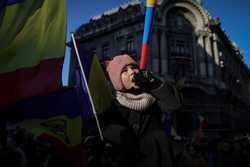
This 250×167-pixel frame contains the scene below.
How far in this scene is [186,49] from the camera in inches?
835

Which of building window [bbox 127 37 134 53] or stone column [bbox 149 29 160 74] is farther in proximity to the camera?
building window [bbox 127 37 134 53]

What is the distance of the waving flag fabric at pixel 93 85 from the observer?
2363 mm

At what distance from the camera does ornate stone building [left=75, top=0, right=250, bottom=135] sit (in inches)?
758

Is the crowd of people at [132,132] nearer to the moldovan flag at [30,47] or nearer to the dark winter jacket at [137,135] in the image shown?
the dark winter jacket at [137,135]

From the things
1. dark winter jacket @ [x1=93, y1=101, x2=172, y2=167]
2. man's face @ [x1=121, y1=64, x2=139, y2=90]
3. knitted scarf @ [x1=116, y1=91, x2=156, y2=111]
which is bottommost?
dark winter jacket @ [x1=93, y1=101, x2=172, y2=167]

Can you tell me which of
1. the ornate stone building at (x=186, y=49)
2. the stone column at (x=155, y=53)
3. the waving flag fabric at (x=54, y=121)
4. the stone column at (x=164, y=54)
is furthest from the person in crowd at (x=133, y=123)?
the stone column at (x=164, y=54)

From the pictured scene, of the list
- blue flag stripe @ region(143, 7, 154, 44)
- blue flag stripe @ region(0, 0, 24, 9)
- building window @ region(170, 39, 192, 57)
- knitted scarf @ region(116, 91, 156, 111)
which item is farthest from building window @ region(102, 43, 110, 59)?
knitted scarf @ region(116, 91, 156, 111)

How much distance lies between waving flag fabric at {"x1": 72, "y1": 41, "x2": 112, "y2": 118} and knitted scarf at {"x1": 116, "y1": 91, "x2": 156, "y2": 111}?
0.22 metres

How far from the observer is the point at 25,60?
7.06ft

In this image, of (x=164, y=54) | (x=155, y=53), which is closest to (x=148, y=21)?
(x=155, y=53)

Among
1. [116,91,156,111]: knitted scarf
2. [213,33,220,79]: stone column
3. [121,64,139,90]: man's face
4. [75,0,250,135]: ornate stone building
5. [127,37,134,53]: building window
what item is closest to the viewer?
[116,91,156,111]: knitted scarf

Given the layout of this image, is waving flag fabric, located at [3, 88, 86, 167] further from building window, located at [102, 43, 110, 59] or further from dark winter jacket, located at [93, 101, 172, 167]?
building window, located at [102, 43, 110, 59]

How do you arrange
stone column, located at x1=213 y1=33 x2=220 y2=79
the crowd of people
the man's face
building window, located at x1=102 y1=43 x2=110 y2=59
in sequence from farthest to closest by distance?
building window, located at x1=102 y1=43 x2=110 y2=59 → stone column, located at x1=213 y1=33 x2=220 y2=79 → the man's face → the crowd of people

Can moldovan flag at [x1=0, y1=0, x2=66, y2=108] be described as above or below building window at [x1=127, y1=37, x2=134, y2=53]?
below
